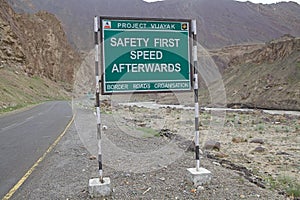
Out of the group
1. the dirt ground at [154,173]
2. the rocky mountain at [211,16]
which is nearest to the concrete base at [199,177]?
the dirt ground at [154,173]

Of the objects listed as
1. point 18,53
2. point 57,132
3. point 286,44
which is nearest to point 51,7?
point 18,53

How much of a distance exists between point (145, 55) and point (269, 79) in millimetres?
50025

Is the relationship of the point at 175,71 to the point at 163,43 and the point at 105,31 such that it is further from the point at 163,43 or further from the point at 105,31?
the point at 105,31

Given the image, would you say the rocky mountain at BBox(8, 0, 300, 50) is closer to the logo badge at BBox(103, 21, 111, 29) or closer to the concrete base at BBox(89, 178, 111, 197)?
the logo badge at BBox(103, 21, 111, 29)

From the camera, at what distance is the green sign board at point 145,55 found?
5.36 meters

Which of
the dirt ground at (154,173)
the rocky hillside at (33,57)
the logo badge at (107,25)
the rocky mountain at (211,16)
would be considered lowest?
the dirt ground at (154,173)

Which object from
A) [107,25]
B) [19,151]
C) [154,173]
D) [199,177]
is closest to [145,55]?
[107,25]

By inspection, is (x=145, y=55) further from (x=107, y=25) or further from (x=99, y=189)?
(x=99, y=189)

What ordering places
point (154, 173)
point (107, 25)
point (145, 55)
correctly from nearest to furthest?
point (107, 25) → point (145, 55) → point (154, 173)

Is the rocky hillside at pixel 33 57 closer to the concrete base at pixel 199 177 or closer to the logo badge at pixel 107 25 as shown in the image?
the logo badge at pixel 107 25

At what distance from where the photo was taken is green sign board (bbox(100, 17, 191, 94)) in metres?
5.36

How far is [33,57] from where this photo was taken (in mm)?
69938

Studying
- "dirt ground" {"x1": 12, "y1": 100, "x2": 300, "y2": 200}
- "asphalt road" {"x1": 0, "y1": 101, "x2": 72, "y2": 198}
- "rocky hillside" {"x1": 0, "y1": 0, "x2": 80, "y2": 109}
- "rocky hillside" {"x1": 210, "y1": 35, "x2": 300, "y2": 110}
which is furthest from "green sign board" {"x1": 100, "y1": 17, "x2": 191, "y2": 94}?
"rocky hillside" {"x1": 210, "y1": 35, "x2": 300, "y2": 110}

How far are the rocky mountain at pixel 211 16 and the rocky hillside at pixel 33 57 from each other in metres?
53.3
